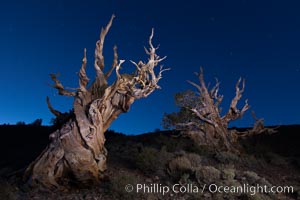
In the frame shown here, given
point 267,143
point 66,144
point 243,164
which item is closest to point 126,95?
point 66,144

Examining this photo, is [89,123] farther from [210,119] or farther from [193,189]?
[210,119]

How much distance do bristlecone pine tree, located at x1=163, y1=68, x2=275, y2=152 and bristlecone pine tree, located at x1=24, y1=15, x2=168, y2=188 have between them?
5491 mm

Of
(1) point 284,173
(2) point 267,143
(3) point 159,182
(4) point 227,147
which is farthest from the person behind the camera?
(2) point 267,143

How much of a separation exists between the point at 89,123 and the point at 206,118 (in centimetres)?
754

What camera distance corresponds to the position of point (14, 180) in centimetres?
856

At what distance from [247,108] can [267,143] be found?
429 cm

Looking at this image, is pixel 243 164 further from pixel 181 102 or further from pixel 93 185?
pixel 93 185

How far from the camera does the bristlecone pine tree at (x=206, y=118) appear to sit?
580 inches

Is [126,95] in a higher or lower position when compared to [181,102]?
lower

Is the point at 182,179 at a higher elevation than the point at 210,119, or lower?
lower

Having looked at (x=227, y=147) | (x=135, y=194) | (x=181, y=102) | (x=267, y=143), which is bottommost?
(x=135, y=194)

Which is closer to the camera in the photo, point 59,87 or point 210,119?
point 59,87

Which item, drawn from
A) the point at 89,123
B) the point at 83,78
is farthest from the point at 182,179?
the point at 83,78

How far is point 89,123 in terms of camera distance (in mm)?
8625
